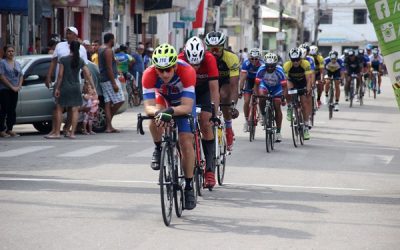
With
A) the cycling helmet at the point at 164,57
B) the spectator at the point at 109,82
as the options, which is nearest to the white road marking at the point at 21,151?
the spectator at the point at 109,82

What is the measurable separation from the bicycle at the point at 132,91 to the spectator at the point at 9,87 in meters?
9.79

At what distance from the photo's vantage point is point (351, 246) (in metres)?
9.53

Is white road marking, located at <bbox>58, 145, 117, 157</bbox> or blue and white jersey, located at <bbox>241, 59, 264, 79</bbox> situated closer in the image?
white road marking, located at <bbox>58, 145, 117, 157</bbox>

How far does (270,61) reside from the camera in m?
19.8

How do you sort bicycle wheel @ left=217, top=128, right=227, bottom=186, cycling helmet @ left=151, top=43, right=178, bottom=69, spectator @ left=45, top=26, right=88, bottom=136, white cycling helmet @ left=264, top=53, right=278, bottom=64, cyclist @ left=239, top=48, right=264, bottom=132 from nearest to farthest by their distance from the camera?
cycling helmet @ left=151, top=43, right=178, bottom=69 < bicycle wheel @ left=217, top=128, right=227, bottom=186 < white cycling helmet @ left=264, top=53, right=278, bottom=64 < spectator @ left=45, top=26, right=88, bottom=136 < cyclist @ left=239, top=48, right=264, bottom=132

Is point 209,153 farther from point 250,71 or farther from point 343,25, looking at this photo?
point 343,25

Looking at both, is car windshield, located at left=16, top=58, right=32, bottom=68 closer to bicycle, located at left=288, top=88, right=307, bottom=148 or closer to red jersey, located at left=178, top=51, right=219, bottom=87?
bicycle, located at left=288, top=88, right=307, bottom=148

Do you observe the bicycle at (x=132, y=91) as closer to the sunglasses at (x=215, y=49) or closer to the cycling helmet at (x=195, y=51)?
the sunglasses at (x=215, y=49)

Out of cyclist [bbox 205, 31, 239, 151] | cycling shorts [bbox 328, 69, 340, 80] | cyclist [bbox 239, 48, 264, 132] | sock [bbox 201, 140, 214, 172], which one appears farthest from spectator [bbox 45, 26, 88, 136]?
cycling shorts [bbox 328, 69, 340, 80]

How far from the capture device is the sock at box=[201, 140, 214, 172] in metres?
12.8

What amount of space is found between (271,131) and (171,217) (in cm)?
848

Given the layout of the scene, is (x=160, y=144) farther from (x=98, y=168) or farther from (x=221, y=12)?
(x=221, y=12)

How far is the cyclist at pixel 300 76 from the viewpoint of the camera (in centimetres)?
2131

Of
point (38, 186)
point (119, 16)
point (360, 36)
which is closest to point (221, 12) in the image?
point (119, 16)
